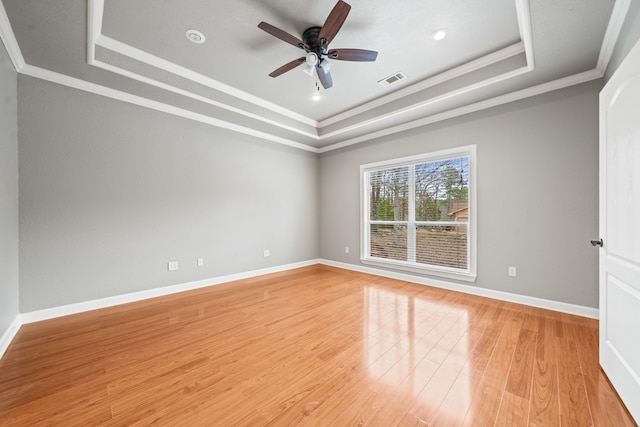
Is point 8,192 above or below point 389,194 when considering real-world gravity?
below

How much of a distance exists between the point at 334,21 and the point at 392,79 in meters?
1.57

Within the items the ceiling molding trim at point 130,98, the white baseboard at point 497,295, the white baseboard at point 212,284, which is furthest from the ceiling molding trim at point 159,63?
the white baseboard at point 497,295

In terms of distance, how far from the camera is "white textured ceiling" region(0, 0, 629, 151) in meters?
A: 2.05

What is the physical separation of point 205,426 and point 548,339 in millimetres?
2909

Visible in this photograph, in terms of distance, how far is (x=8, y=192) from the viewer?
229cm

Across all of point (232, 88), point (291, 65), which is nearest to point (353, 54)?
point (291, 65)

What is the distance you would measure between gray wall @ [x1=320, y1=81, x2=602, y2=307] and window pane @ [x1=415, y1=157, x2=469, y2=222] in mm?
240

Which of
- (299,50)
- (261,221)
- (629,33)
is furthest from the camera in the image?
(261,221)

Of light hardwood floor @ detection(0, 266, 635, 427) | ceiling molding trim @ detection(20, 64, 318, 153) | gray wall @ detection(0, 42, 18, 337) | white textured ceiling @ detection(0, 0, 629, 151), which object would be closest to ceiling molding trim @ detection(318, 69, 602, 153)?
white textured ceiling @ detection(0, 0, 629, 151)

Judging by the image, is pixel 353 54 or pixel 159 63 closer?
pixel 353 54

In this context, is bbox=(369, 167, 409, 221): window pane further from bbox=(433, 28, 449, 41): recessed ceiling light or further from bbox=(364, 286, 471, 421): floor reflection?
bbox=(433, 28, 449, 41): recessed ceiling light

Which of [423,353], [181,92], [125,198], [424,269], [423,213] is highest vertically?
[181,92]

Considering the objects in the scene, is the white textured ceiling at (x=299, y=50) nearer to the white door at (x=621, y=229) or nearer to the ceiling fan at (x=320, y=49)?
the ceiling fan at (x=320, y=49)

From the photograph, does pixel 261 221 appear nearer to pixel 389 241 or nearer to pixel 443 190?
pixel 389 241
